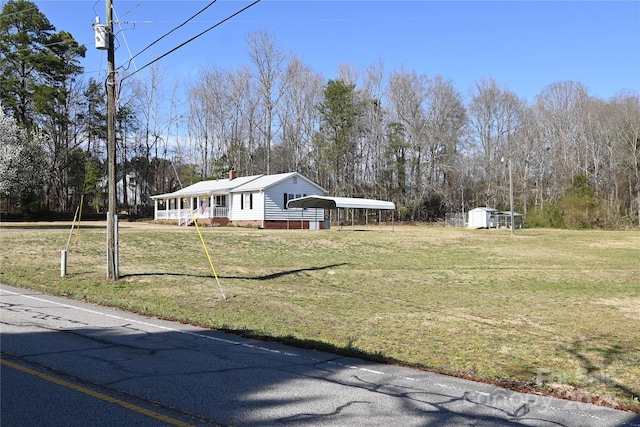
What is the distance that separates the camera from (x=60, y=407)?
16.8 feet

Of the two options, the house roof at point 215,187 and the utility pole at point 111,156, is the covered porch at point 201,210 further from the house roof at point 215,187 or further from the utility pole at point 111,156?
the utility pole at point 111,156

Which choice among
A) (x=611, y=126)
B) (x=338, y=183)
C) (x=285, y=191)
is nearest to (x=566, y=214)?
→ (x=611, y=126)

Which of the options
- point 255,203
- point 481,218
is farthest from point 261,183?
point 481,218

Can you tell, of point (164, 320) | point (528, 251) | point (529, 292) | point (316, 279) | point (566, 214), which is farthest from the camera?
point (566, 214)

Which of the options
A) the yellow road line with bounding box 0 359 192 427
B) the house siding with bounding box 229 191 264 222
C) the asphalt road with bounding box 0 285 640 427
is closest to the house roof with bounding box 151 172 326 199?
the house siding with bounding box 229 191 264 222

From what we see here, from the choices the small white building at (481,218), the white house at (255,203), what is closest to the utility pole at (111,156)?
the white house at (255,203)

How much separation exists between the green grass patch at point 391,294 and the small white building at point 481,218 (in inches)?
1030

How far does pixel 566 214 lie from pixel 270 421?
5575cm

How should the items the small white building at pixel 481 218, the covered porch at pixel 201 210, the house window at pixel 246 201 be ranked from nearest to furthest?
the house window at pixel 246 201 < the covered porch at pixel 201 210 < the small white building at pixel 481 218

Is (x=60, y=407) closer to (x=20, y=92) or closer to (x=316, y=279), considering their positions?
(x=316, y=279)

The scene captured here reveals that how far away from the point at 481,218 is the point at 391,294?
43391 mm

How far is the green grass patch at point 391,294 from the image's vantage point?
8.87m

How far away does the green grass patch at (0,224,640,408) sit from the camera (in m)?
8.87

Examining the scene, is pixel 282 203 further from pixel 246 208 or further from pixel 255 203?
pixel 246 208
